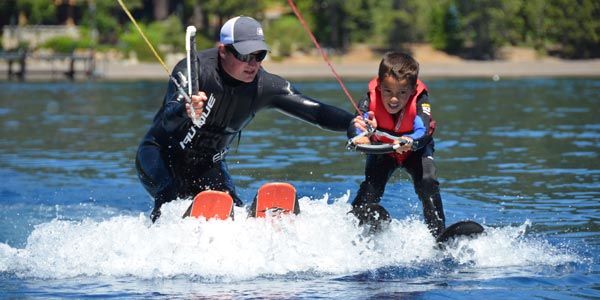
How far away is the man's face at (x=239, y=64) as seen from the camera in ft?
23.7

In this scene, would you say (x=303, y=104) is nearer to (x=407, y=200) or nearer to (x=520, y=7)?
(x=407, y=200)

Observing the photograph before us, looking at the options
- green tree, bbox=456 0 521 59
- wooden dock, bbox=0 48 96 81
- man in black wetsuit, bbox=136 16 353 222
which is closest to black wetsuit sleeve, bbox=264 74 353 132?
man in black wetsuit, bbox=136 16 353 222

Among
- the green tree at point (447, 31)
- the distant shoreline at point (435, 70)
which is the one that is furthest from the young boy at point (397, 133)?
the green tree at point (447, 31)

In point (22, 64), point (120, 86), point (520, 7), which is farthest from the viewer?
point (520, 7)

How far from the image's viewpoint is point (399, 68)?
7098 millimetres

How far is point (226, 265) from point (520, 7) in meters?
56.9

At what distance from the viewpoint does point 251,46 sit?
7.05 meters

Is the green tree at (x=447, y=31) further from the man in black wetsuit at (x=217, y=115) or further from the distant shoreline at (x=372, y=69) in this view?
the man in black wetsuit at (x=217, y=115)

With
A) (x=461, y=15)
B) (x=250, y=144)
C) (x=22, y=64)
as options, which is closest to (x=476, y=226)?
(x=250, y=144)

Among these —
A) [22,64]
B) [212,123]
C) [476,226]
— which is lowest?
[22,64]

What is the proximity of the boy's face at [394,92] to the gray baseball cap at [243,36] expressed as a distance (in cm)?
91

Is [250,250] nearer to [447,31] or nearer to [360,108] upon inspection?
[360,108]

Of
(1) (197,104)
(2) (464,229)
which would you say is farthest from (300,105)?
(2) (464,229)

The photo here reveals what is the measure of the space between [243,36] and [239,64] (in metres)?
0.26
